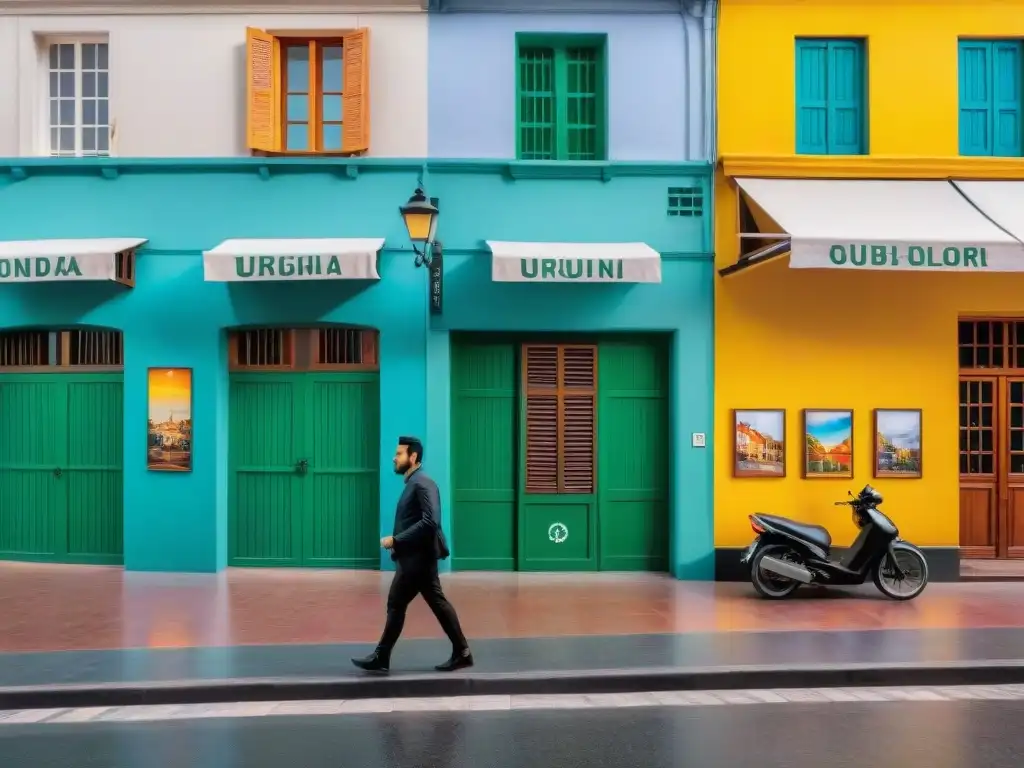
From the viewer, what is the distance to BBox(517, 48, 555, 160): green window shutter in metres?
12.5

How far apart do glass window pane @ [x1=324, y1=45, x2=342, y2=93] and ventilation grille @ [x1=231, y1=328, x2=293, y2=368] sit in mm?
3080

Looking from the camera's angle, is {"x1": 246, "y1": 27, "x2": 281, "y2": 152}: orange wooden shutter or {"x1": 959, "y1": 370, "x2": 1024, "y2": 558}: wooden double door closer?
{"x1": 246, "y1": 27, "x2": 281, "y2": 152}: orange wooden shutter

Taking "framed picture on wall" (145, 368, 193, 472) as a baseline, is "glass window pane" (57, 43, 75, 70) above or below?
above

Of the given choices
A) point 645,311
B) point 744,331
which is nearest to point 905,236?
point 744,331

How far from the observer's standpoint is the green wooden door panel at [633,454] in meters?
12.5

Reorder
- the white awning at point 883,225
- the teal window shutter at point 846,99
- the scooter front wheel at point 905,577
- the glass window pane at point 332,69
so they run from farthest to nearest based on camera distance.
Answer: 1. the glass window pane at point 332,69
2. the teal window shutter at point 846,99
3. the scooter front wheel at point 905,577
4. the white awning at point 883,225

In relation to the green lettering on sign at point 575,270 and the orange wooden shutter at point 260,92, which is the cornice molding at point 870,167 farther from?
the orange wooden shutter at point 260,92

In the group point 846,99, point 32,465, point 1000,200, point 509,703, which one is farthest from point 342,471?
point 1000,200

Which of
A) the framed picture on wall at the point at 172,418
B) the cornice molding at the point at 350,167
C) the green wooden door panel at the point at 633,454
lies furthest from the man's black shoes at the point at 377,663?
the cornice molding at the point at 350,167

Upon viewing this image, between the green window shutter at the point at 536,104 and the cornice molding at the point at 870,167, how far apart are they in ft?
7.18

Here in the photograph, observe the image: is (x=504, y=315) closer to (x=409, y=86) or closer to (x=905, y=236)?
(x=409, y=86)

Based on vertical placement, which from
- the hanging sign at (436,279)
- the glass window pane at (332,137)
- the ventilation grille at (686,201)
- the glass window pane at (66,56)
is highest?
the glass window pane at (66,56)

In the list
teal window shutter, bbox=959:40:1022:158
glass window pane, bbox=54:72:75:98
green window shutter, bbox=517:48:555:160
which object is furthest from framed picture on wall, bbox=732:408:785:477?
glass window pane, bbox=54:72:75:98

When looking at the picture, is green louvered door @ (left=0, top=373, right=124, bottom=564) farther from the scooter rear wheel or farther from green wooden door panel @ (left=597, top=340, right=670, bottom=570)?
the scooter rear wheel
